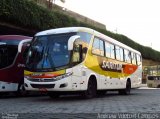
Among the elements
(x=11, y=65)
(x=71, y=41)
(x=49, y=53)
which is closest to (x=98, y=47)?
(x=49, y=53)

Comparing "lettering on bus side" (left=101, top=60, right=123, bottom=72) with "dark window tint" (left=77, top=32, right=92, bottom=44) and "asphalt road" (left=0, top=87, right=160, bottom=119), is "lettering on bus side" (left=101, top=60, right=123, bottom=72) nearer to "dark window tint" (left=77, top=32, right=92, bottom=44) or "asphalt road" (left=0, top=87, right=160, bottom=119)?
"dark window tint" (left=77, top=32, right=92, bottom=44)

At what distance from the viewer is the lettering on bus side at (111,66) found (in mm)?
19859

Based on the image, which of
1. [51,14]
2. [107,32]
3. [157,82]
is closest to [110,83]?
[51,14]

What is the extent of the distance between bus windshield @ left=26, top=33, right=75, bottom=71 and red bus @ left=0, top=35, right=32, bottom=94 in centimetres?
236

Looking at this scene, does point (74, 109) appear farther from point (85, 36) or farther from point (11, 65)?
point (11, 65)

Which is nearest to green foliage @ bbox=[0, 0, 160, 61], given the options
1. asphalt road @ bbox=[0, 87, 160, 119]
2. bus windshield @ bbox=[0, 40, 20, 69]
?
bus windshield @ bbox=[0, 40, 20, 69]

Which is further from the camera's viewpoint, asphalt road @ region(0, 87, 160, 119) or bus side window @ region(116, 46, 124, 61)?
→ bus side window @ region(116, 46, 124, 61)

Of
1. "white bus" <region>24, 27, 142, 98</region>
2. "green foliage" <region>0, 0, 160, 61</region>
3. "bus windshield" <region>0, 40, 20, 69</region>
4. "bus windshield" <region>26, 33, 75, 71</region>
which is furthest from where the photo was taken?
"green foliage" <region>0, 0, 160, 61</region>

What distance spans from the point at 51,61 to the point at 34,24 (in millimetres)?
14538

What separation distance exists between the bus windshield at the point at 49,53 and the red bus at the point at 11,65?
2358 millimetres

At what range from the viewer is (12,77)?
776 inches

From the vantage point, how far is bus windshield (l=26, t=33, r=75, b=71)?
16047 mm

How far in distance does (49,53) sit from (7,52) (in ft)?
13.0

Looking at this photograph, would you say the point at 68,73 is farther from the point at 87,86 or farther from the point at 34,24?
the point at 34,24
